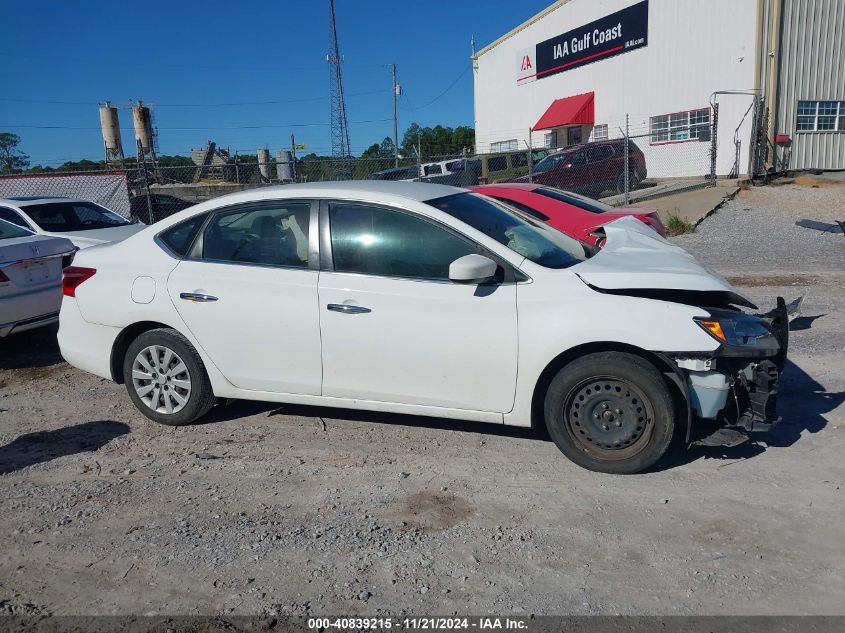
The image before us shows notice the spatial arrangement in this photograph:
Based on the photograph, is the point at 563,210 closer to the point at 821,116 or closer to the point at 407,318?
the point at 407,318

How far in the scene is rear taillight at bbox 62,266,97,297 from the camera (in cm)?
537

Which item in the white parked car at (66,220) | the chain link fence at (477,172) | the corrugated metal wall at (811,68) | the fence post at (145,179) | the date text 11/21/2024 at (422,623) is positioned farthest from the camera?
the corrugated metal wall at (811,68)

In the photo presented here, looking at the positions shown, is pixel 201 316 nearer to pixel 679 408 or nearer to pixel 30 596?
pixel 30 596

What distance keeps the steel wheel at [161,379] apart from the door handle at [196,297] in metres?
0.41

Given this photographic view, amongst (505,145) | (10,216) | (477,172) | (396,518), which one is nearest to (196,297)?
(396,518)

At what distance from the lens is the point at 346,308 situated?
4.56 m

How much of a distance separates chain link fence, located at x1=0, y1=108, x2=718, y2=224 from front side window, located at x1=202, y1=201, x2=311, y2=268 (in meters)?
10.8

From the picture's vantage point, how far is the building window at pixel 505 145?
35.5 meters

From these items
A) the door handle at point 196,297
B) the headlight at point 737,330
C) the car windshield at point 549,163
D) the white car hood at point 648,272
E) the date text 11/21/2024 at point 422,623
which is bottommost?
the date text 11/21/2024 at point 422,623

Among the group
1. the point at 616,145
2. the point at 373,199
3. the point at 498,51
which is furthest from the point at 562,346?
the point at 498,51

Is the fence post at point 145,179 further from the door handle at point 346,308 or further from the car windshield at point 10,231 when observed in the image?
the door handle at point 346,308

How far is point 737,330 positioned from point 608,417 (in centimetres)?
86

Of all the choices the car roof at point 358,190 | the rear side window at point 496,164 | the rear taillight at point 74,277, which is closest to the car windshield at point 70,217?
the rear taillight at point 74,277

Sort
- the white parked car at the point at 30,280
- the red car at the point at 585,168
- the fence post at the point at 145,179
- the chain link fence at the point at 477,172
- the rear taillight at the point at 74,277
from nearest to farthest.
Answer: the rear taillight at the point at 74,277, the white parked car at the point at 30,280, the fence post at the point at 145,179, the chain link fence at the point at 477,172, the red car at the point at 585,168
